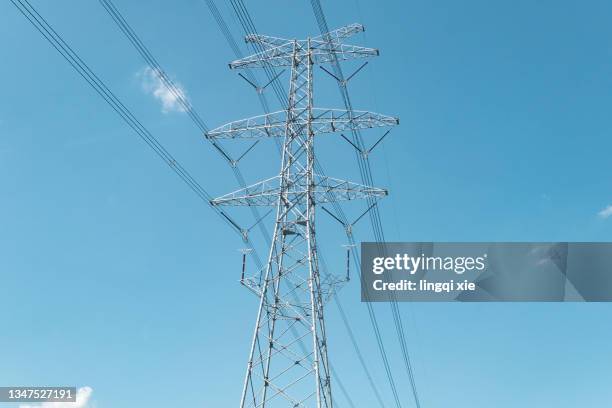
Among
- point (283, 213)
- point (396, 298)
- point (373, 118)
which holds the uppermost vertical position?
point (373, 118)

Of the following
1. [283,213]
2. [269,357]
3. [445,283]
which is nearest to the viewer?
[269,357]

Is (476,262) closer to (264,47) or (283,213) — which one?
(283,213)

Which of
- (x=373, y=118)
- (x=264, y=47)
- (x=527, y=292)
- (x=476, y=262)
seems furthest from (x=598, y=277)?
(x=264, y=47)

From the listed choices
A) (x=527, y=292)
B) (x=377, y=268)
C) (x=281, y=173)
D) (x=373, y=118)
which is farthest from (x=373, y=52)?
(x=527, y=292)

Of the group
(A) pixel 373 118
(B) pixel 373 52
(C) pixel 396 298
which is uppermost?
(B) pixel 373 52

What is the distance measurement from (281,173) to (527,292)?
16704 mm

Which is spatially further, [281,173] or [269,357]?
[281,173]

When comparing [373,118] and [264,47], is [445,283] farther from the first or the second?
[264,47]

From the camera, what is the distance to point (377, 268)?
47875 mm

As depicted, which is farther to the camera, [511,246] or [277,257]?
[511,246]

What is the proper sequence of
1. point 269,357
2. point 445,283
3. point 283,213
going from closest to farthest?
1. point 269,357
2. point 283,213
3. point 445,283

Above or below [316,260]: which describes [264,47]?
above

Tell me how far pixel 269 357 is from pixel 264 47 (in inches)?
759

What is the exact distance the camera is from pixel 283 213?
4153 centimetres
